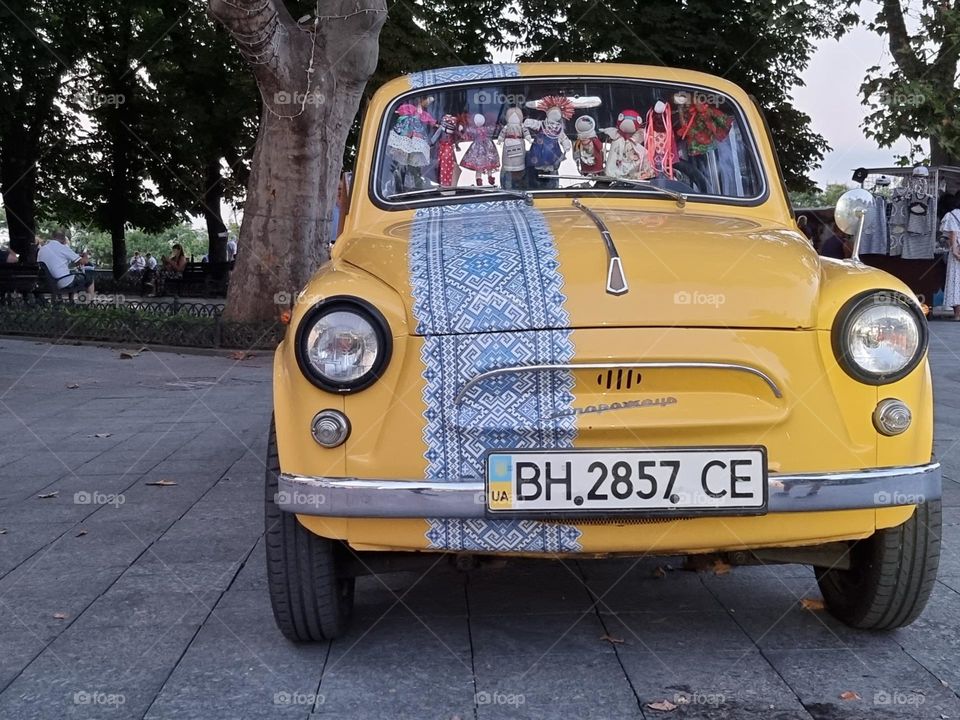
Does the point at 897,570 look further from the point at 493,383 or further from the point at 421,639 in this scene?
the point at 421,639

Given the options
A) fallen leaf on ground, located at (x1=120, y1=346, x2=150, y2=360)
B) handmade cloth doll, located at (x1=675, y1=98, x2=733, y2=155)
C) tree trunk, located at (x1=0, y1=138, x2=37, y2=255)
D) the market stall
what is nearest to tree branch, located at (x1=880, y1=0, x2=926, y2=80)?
the market stall

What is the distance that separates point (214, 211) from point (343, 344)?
121 ft

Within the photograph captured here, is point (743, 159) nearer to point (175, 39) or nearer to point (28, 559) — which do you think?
point (28, 559)

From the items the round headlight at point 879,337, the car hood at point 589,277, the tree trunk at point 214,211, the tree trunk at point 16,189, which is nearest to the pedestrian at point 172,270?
the tree trunk at point 214,211

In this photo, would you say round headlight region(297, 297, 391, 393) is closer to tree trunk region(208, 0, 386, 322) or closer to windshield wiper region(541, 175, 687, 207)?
windshield wiper region(541, 175, 687, 207)

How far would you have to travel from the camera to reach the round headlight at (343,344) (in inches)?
124

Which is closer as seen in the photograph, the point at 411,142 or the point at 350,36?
the point at 411,142

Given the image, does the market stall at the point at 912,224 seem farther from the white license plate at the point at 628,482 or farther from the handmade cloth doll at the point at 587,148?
the white license plate at the point at 628,482

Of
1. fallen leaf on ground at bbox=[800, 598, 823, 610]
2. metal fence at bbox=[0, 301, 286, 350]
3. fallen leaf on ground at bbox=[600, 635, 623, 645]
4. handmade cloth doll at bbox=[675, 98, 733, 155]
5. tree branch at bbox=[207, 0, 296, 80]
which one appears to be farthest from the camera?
metal fence at bbox=[0, 301, 286, 350]

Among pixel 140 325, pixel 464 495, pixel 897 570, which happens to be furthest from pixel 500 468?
pixel 140 325

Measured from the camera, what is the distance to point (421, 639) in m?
3.64

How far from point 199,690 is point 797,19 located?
25.2 m

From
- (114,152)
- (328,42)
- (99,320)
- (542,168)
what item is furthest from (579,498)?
(114,152)

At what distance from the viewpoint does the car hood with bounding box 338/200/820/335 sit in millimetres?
3186
